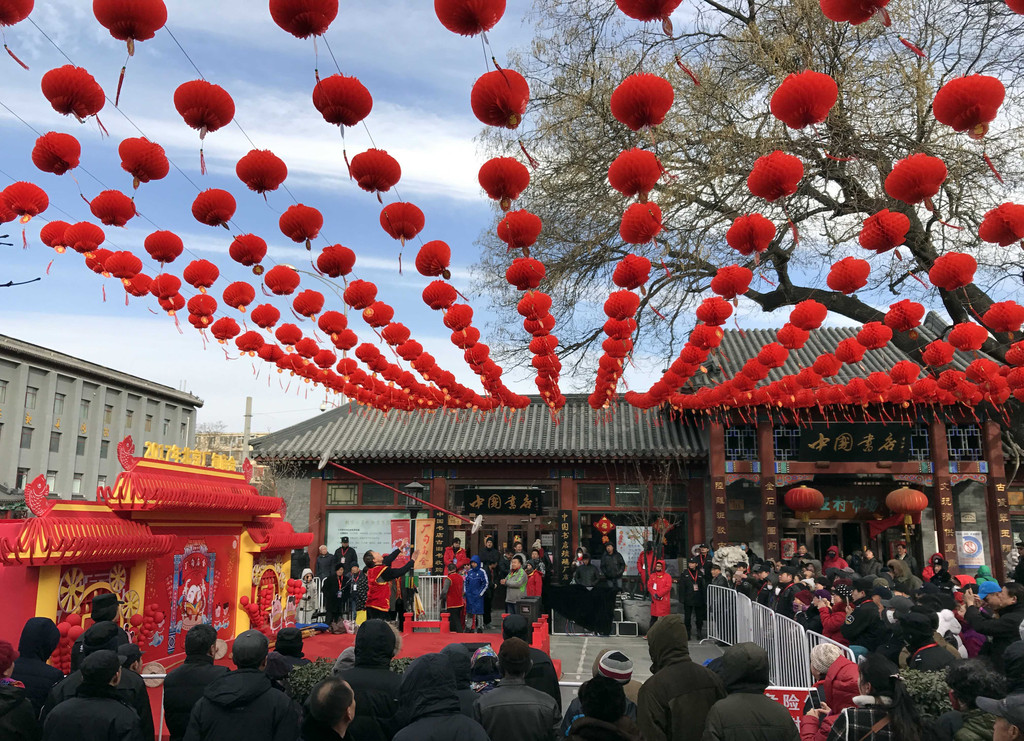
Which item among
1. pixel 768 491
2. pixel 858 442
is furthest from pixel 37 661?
pixel 858 442

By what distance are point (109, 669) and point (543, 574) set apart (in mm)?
12084

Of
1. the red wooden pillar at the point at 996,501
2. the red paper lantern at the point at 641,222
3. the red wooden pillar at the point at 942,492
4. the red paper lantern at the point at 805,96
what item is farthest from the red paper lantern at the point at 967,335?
the red wooden pillar at the point at 996,501

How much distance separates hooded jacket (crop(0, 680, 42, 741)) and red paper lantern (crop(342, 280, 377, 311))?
558 centimetres

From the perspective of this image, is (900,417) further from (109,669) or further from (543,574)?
(109,669)

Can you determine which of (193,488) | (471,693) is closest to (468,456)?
(193,488)

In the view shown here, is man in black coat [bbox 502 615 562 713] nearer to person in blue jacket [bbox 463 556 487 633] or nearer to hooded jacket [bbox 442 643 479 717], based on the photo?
hooded jacket [bbox 442 643 479 717]

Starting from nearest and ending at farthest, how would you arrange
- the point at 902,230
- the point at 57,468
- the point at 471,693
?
the point at 471,693 → the point at 902,230 → the point at 57,468

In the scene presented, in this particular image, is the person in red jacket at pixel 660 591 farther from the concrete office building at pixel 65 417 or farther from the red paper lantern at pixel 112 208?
the concrete office building at pixel 65 417

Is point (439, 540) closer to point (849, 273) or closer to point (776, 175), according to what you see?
point (849, 273)

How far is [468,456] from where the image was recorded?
776 inches

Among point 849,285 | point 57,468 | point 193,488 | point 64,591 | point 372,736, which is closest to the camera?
point 372,736

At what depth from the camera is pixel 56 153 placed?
6.17m

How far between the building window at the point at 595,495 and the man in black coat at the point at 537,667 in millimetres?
14865

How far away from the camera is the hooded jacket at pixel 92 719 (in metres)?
3.71
